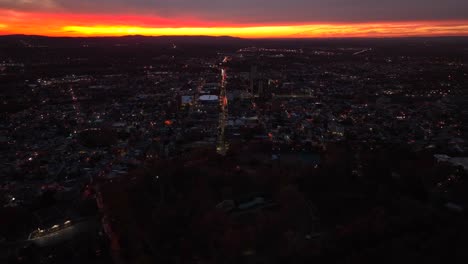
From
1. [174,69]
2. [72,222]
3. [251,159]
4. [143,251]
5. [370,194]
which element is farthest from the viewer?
[174,69]

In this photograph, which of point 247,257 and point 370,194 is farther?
point 370,194

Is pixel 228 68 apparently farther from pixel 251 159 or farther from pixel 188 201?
pixel 188 201

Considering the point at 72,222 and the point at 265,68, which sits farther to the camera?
the point at 265,68

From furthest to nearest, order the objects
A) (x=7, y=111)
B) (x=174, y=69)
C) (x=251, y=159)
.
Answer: (x=174, y=69) < (x=7, y=111) < (x=251, y=159)

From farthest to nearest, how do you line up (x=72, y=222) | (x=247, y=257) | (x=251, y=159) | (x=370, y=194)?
(x=251, y=159) < (x=370, y=194) < (x=72, y=222) < (x=247, y=257)

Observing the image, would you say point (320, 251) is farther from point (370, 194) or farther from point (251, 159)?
point (251, 159)

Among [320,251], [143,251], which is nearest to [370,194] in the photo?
[320,251]

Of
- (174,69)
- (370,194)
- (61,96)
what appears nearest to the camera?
(370,194)

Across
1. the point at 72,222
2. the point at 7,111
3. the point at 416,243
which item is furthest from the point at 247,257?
the point at 7,111
